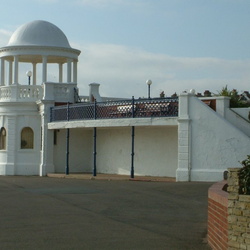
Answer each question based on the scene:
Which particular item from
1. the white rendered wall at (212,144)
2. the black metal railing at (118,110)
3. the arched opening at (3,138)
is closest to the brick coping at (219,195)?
the white rendered wall at (212,144)

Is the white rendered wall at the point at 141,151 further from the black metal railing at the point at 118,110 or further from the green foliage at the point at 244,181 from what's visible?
the green foliage at the point at 244,181

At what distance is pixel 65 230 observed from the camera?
1277 cm

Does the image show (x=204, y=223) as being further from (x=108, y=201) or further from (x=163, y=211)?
(x=108, y=201)

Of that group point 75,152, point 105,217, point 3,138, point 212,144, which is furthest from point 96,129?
point 105,217

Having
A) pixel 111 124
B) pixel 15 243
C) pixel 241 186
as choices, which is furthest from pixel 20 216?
pixel 111 124

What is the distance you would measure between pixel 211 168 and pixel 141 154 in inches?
200

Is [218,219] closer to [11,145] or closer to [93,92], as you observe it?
[93,92]

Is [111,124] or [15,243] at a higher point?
[111,124]

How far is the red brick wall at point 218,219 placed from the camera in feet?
30.8

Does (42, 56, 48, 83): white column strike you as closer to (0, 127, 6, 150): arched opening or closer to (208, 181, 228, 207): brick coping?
(0, 127, 6, 150): arched opening

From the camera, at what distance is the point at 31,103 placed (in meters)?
34.2

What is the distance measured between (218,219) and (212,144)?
14.7 meters

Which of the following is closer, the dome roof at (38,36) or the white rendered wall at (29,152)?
the white rendered wall at (29,152)

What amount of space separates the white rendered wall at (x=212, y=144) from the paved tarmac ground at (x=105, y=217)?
58.0 inches
